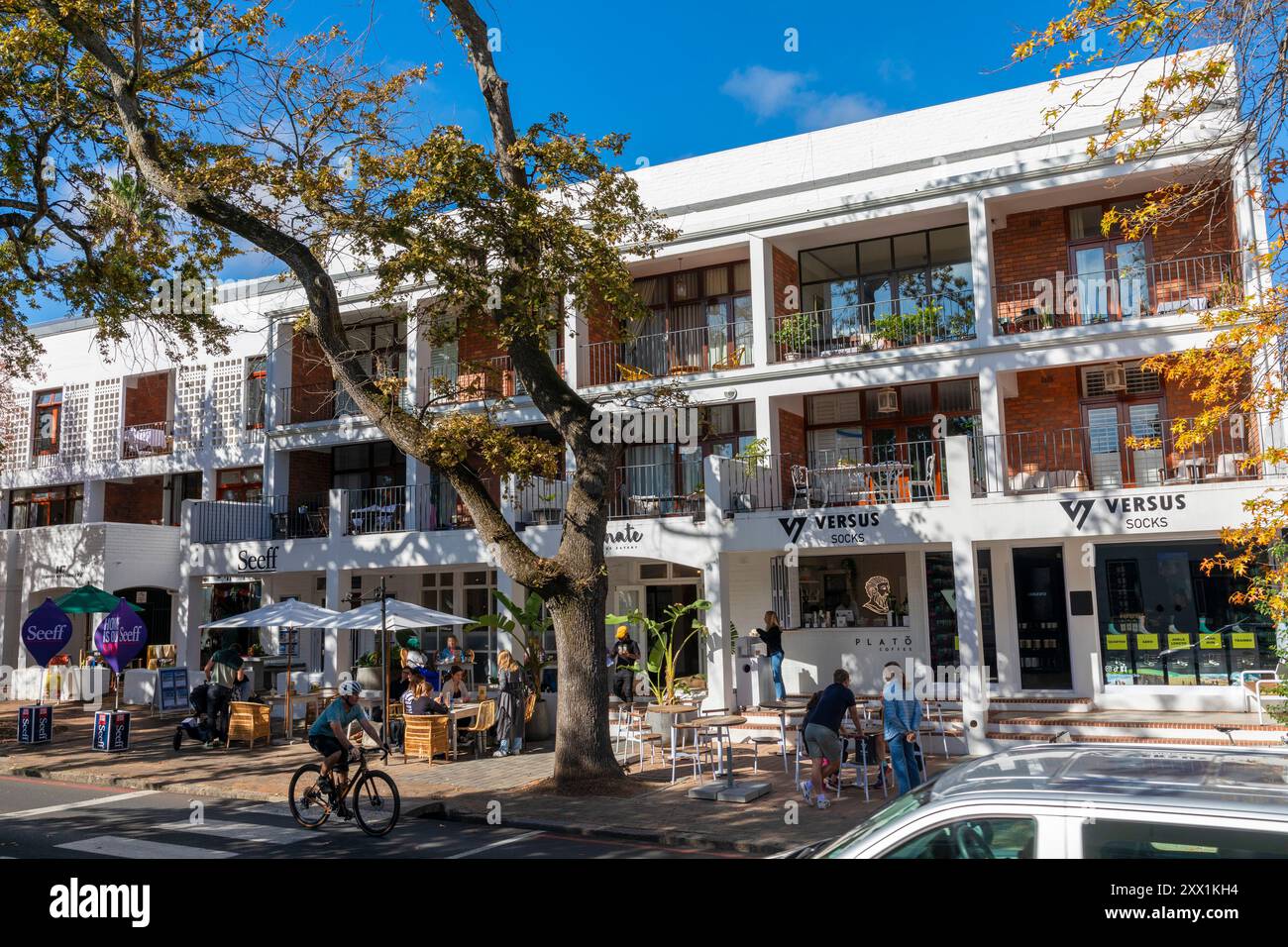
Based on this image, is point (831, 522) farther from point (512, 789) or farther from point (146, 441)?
point (146, 441)

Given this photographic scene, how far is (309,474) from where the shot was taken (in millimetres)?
27609

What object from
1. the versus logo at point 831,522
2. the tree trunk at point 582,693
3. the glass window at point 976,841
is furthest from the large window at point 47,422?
the glass window at point 976,841

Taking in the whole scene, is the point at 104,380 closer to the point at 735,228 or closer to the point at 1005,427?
the point at 735,228

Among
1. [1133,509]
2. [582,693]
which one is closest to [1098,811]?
[582,693]

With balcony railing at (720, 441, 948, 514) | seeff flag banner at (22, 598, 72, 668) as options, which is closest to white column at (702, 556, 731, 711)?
balcony railing at (720, 441, 948, 514)

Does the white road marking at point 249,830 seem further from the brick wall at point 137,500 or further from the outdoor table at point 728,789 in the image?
the brick wall at point 137,500

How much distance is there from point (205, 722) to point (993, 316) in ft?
51.8

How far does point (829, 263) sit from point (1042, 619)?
860 cm

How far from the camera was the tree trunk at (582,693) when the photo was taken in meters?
13.2

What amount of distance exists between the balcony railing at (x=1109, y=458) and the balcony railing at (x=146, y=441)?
74.1 ft

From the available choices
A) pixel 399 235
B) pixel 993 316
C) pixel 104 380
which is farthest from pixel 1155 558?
pixel 104 380

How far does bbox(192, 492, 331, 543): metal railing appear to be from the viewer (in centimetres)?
2605

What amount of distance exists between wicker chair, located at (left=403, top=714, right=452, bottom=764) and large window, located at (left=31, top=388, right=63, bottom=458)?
21.0 metres
